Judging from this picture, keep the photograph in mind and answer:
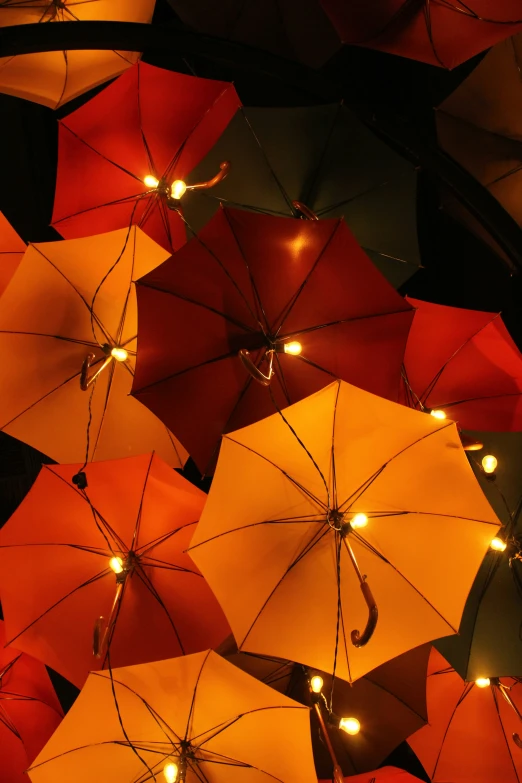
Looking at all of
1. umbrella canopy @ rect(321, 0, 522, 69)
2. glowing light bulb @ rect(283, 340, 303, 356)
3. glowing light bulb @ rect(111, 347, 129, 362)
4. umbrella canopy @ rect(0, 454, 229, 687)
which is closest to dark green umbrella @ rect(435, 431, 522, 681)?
glowing light bulb @ rect(283, 340, 303, 356)

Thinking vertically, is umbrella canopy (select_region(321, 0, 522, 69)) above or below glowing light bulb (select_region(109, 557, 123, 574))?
above

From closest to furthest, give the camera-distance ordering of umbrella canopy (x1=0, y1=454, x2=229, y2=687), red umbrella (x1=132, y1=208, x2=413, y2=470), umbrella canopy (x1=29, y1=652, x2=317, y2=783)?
1. umbrella canopy (x1=29, y1=652, x2=317, y2=783)
2. red umbrella (x1=132, y1=208, x2=413, y2=470)
3. umbrella canopy (x1=0, y1=454, x2=229, y2=687)

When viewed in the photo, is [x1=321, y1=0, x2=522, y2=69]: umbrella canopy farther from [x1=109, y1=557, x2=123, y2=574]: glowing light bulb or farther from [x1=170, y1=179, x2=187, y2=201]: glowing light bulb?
[x1=109, y1=557, x2=123, y2=574]: glowing light bulb

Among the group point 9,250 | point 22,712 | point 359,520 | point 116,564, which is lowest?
point 22,712

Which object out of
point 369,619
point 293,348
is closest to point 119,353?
point 293,348

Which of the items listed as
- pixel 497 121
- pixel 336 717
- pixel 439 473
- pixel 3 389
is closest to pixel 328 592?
pixel 439 473

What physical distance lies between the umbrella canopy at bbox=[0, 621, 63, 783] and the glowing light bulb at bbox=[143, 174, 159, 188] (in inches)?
135

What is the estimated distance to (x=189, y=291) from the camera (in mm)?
3518

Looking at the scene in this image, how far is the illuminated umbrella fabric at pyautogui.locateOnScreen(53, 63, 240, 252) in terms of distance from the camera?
425 centimetres

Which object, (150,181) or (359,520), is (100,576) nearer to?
(359,520)

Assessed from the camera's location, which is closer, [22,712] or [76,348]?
[76,348]

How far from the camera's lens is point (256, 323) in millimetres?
3688

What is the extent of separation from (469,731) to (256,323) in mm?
→ 3280

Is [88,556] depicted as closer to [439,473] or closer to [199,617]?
[199,617]
